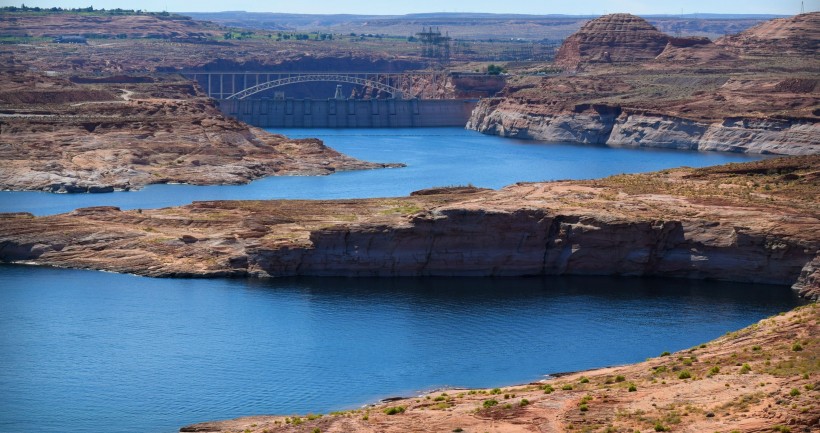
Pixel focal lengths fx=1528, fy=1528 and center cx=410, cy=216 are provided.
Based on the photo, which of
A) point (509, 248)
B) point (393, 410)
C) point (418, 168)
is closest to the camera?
point (393, 410)

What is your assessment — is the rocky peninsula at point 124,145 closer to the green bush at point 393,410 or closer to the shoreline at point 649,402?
the shoreline at point 649,402

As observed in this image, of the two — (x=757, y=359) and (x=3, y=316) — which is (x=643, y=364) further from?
(x=3, y=316)

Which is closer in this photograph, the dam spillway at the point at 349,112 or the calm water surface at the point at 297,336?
the calm water surface at the point at 297,336

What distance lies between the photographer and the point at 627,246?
66062mm

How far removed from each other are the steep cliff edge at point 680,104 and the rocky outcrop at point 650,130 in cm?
10

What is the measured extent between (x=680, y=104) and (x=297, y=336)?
109835 mm

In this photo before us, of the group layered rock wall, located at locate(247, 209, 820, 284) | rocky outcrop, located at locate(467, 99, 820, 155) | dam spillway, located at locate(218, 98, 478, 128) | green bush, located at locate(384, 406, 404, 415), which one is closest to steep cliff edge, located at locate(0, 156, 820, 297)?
layered rock wall, located at locate(247, 209, 820, 284)

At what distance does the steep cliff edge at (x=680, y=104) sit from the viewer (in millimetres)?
142500

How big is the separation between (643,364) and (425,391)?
22.4ft

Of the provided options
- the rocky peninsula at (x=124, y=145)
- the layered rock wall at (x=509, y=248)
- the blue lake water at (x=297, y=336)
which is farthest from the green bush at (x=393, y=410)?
the rocky peninsula at (x=124, y=145)

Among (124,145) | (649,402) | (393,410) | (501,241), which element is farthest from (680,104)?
(649,402)

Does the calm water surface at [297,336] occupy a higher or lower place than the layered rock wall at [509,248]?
lower

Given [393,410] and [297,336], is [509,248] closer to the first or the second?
[297,336]

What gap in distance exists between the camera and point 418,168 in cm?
12106
